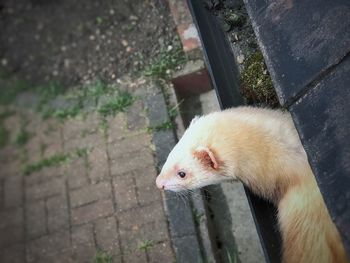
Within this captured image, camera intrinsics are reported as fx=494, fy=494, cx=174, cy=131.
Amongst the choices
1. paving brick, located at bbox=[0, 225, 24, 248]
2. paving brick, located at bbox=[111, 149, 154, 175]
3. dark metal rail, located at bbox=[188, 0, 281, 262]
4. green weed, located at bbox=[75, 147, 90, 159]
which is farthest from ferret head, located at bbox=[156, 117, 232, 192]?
paving brick, located at bbox=[0, 225, 24, 248]

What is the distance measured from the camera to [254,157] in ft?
11.1

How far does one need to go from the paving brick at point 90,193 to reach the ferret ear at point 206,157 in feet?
5.89

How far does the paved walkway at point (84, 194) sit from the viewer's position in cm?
484

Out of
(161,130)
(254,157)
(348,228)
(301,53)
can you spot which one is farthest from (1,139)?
(348,228)

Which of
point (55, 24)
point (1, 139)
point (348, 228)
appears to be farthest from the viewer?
point (55, 24)

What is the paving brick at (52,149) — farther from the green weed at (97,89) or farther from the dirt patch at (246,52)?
the dirt patch at (246,52)

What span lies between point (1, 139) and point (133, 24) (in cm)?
207

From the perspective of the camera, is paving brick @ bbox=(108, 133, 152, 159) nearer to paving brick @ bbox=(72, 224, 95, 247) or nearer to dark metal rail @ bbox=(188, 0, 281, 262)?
paving brick @ bbox=(72, 224, 95, 247)

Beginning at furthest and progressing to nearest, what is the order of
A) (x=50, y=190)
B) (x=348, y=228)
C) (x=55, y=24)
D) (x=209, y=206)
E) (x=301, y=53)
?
1. (x=55, y=24)
2. (x=50, y=190)
3. (x=209, y=206)
4. (x=301, y=53)
5. (x=348, y=228)

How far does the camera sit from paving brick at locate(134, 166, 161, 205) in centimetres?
493

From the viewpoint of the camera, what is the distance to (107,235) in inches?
193

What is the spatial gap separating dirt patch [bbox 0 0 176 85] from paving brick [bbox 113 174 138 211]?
1255 millimetres

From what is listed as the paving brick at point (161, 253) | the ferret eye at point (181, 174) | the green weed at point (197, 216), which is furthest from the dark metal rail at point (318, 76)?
the paving brick at point (161, 253)

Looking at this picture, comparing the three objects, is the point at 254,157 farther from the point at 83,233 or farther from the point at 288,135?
the point at 83,233
